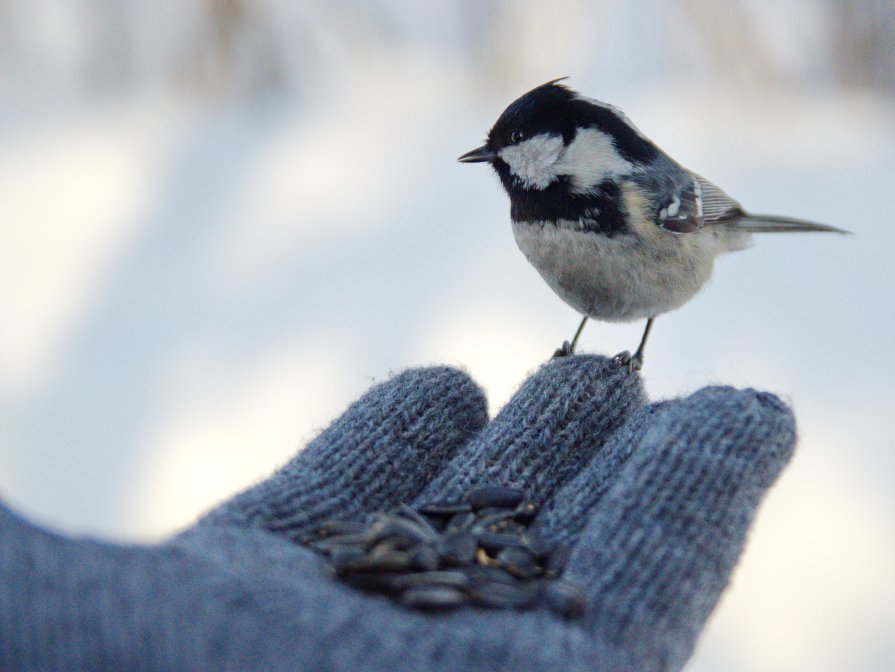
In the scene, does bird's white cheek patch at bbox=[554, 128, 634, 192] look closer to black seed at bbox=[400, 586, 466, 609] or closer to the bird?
the bird

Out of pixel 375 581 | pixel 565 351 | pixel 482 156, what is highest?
pixel 482 156

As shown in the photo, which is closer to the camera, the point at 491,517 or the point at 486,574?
the point at 486,574

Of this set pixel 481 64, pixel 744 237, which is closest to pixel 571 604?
pixel 744 237

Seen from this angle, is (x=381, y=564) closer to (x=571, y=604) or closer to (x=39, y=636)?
(x=571, y=604)

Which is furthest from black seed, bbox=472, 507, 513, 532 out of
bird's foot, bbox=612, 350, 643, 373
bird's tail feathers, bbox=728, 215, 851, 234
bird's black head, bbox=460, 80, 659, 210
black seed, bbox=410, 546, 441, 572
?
bird's tail feathers, bbox=728, 215, 851, 234

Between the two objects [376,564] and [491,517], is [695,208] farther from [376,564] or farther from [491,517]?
[376,564]

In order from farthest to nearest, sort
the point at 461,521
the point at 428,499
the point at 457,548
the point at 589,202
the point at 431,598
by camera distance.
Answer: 1. the point at 589,202
2. the point at 428,499
3. the point at 461,521
4. the point at 457,548
5. the point at 431,598

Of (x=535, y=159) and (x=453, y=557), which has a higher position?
(x=535, y=159)

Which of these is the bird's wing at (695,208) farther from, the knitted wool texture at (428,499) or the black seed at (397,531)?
the black seed at (397,531)

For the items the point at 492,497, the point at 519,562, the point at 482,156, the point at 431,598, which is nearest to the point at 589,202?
the point at 482,156

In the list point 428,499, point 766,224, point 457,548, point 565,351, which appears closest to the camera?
point 457,548
